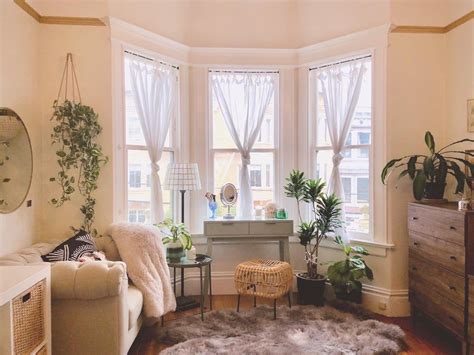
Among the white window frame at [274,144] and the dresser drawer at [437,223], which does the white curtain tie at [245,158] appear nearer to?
the white window frame at [274,144]

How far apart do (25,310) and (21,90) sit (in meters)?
1.86

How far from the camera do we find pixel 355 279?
3264 mm

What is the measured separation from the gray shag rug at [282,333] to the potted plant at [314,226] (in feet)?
0.61

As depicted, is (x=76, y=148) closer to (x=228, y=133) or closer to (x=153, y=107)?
(x=153, y=107)

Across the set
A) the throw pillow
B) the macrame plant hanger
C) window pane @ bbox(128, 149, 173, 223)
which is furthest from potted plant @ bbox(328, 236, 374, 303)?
the macrame plant hanger

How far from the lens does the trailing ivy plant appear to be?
3041mm

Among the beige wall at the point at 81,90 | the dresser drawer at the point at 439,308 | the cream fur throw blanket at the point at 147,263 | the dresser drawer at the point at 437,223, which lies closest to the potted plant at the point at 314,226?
the dresser drawer at the point at 437,223

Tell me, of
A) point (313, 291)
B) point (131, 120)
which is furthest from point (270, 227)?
point (131, 120)

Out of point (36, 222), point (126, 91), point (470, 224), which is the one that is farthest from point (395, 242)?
point (36, 222)

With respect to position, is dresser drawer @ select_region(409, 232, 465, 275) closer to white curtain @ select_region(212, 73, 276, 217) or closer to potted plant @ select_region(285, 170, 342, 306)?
potted plant @ select_region(285, 170, 342, 306)

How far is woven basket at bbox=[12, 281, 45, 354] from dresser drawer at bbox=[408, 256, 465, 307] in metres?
2.69

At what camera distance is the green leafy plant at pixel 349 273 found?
3.26 meters

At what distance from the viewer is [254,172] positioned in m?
4.07

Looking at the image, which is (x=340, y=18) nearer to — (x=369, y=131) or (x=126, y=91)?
(x=369, y=131)
